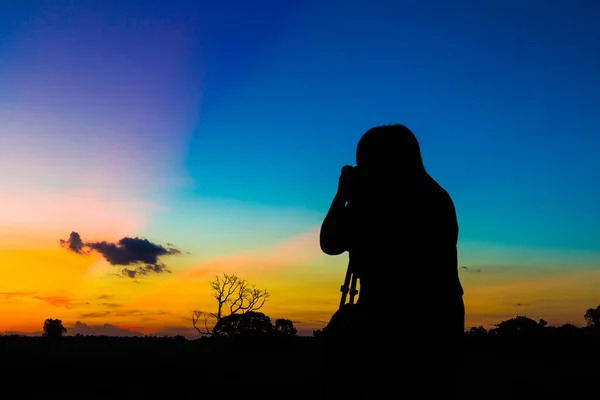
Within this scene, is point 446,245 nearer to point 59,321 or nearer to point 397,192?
point 397,192

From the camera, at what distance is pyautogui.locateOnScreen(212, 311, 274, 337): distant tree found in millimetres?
47150

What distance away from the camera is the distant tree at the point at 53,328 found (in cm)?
10181

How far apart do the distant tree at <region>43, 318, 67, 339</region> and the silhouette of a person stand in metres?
114

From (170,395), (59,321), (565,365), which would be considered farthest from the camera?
(59,321)

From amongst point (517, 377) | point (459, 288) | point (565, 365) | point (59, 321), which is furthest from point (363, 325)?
point (59, 321)

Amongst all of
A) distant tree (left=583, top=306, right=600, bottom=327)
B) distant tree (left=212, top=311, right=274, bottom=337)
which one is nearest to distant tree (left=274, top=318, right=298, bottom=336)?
distant tree (left=212, top=311, right=274, bottom=337)

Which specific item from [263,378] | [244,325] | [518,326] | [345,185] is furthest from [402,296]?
[518,326]

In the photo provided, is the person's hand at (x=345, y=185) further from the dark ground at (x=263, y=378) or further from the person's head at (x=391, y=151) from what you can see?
the dark ground at (x=263, y=378)

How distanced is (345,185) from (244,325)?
49.0 m

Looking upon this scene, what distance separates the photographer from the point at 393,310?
272 centimetres

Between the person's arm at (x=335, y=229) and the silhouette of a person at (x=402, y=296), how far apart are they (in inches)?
0.6

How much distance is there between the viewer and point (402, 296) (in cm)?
272

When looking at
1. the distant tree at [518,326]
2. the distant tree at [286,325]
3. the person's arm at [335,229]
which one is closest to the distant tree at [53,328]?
the distant tree at [286,325]

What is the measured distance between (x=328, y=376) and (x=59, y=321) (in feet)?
390
